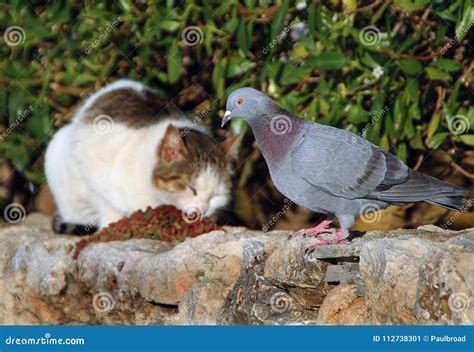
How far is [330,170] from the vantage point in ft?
11.9

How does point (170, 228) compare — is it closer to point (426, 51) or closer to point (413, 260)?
point (426, 51)

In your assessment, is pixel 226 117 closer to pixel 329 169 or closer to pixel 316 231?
pixel 329 169

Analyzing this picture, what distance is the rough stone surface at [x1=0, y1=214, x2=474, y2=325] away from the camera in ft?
9.80

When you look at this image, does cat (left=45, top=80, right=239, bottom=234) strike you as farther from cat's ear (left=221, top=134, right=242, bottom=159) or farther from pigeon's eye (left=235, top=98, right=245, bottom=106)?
pigeon's eye (left=235, top=98, right=245, bottom=106)

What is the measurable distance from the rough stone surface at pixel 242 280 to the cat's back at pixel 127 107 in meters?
0.90

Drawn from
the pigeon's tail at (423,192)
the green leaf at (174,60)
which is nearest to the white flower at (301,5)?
the green leaf at (174,60)

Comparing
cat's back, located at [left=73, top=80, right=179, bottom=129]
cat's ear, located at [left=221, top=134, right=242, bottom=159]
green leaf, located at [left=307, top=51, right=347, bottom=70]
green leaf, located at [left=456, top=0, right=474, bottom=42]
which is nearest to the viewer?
green leaf, located at [left=456, top=0, right=474, bottom=42]

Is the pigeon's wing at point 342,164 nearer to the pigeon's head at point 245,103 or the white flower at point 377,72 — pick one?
the pigeon's head at point 245,103

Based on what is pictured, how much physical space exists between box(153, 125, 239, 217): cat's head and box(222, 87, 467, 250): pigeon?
5.61 ft

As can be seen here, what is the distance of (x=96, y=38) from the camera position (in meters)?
5.77

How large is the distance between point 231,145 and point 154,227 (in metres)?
0.83

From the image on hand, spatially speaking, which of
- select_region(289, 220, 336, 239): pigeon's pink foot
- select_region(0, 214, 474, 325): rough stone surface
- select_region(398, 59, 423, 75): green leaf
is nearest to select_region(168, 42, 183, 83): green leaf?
select_region(0, 214, 474, 325): rough stone surface

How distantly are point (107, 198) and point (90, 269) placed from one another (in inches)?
39.5

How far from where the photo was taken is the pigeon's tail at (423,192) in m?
3.66
